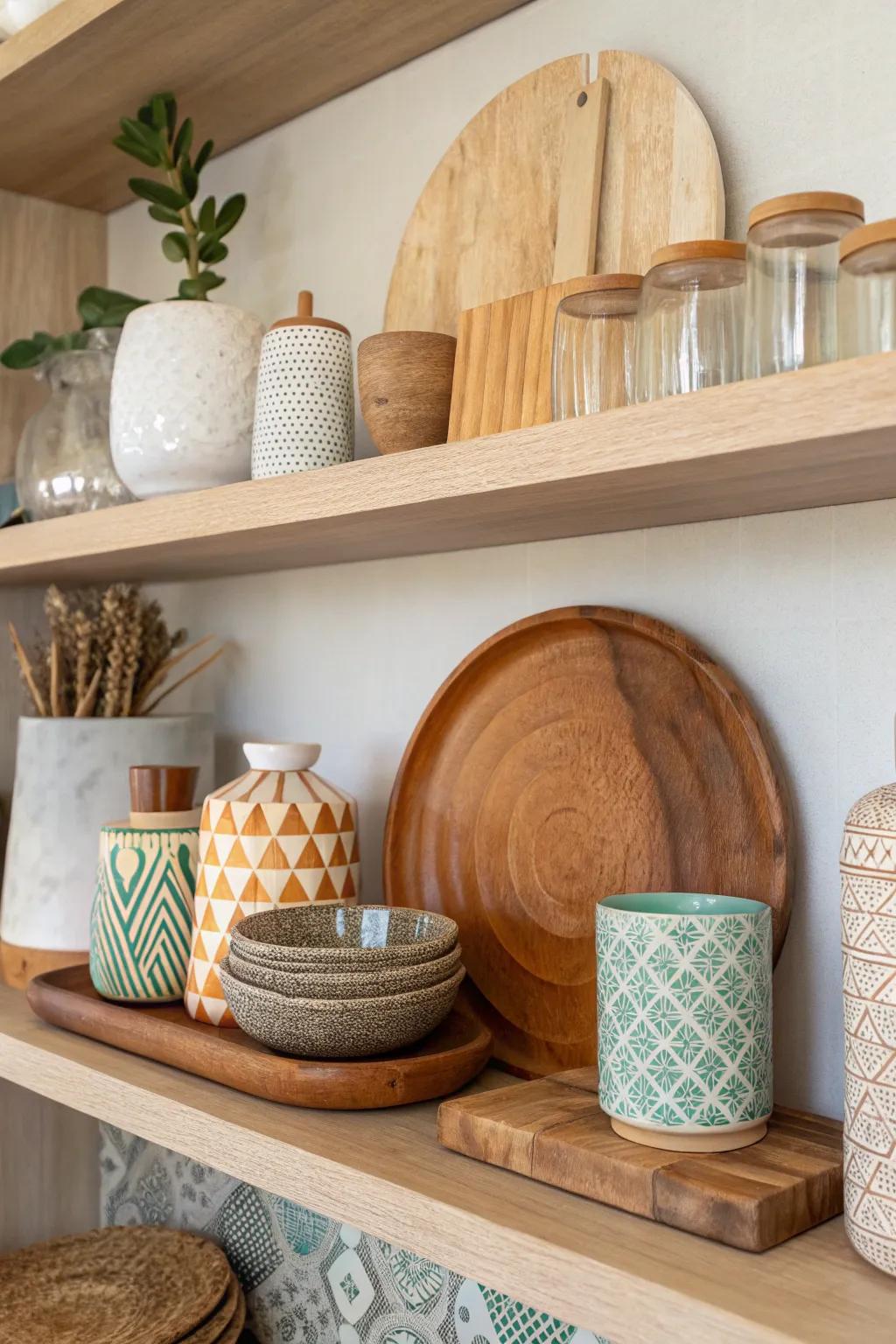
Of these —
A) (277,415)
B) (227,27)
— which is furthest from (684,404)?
(227,27)

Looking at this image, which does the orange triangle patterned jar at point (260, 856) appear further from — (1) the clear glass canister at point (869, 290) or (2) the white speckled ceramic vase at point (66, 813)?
Answer: (1) the clear glass canister at point (869, 290)

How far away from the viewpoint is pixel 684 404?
0.60 metres

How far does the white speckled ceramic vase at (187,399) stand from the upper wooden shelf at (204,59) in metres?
0.26

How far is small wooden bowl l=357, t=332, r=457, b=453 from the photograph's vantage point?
0.86m

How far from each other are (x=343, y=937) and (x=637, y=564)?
0.35 metres

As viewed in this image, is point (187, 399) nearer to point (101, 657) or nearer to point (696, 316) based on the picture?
point (101, 657)

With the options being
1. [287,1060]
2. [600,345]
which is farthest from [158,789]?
[600,345]

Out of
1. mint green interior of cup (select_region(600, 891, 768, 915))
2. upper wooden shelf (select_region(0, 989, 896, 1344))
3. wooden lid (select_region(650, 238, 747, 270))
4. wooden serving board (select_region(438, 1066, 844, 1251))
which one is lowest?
upper wooden shelf (select_region(0, 989, 896, 1344))

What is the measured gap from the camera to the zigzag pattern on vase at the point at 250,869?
941mm

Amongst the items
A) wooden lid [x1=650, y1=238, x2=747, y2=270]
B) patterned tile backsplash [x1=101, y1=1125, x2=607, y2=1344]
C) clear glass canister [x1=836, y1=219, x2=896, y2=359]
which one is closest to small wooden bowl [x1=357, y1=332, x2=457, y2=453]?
wooden lid [x1=650, y1=238, x2=747, y2=270]

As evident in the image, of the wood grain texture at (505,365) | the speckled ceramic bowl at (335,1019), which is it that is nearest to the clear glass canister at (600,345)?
the wood grain texture at (505,365)

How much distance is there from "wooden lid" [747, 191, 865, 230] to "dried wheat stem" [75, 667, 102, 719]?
81cm

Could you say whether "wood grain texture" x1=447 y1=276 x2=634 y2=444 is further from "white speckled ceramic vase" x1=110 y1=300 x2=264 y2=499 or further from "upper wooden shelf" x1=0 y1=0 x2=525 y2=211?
"upper wooden shelf" x1=0 y1=0 x2=525 y2=211

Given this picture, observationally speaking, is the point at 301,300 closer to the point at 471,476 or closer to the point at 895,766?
the point at 471,476
